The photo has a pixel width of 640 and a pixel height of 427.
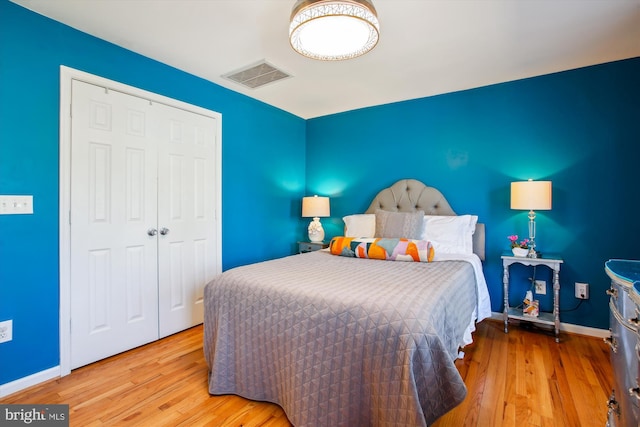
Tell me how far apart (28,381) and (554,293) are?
12.9 ft

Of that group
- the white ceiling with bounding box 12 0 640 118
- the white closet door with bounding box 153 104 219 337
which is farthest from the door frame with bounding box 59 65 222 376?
the white closet door with bounding box 153 104 219 337

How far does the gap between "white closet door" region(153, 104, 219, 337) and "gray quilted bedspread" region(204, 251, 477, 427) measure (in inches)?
36.4

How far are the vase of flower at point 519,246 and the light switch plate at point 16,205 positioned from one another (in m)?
3.68

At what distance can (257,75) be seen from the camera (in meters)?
2.83

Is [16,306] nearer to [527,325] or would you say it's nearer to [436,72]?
[436,72]

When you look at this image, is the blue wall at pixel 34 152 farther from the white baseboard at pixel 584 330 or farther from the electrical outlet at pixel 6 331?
the white baseboard at pixel 584 330

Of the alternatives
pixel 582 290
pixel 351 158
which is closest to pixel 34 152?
pixel 351 158

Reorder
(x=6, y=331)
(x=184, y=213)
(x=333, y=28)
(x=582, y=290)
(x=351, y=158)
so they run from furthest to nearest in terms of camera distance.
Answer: (x=351, y=158)
(x=184, y=213)
(x=582, y=290)
(x=6, y=331)
(x=333, y=28)

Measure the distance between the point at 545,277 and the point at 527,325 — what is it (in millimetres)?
479

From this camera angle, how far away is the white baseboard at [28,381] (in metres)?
1.84

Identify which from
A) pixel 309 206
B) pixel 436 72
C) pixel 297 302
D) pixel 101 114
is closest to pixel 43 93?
pixel 101 114

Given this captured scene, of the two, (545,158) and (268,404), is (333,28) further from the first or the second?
(545,158)

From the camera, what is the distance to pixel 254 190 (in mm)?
3523

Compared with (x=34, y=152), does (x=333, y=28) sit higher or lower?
higher
